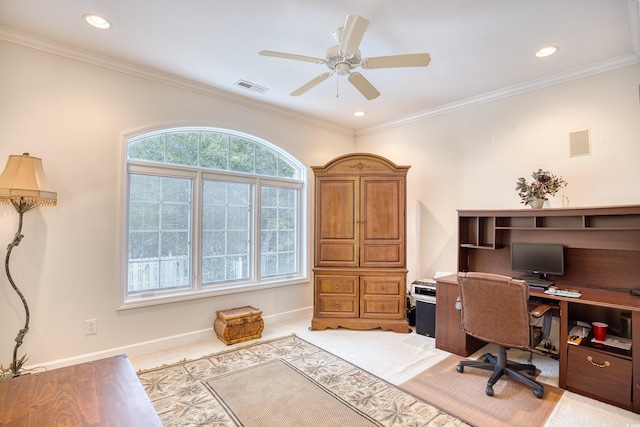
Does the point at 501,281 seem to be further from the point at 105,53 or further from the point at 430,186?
the point at 105,53

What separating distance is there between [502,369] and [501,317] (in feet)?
1.58

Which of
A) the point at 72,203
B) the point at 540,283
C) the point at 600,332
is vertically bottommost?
the point at 600,332

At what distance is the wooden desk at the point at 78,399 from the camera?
116 cm

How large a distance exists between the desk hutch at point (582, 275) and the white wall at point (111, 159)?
0.28 metres

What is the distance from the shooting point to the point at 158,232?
130 inches

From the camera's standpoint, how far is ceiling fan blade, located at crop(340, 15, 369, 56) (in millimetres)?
1792

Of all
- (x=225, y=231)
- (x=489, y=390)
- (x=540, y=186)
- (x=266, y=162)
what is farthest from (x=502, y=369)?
(x=266, y=162)

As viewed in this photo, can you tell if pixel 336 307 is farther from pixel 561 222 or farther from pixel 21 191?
pixel 21 191

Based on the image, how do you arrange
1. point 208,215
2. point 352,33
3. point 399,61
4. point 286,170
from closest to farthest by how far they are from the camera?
point 352,33 → point 399,61 → point 208,215 → point 286,170

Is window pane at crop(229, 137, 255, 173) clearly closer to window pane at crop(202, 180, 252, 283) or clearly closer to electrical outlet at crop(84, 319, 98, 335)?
window pane at crop(202, 180, 252, 283)

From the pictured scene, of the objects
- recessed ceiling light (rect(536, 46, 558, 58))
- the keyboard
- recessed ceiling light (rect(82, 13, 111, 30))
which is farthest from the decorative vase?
recessed ceiling light (rect(82, 13, 111, 30))

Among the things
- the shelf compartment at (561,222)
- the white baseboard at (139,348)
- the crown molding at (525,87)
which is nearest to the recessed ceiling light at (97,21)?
the white baseboard at (139,348)

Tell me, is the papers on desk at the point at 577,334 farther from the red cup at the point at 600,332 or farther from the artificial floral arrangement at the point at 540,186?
the artificial floral arrangement at the point at 540,186

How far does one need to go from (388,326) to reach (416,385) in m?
1.23
